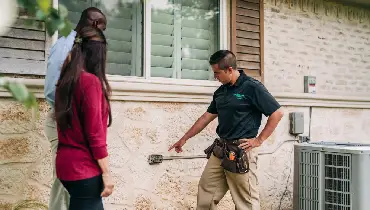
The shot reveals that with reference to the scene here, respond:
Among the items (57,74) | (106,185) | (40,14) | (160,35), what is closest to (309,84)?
(160,35)

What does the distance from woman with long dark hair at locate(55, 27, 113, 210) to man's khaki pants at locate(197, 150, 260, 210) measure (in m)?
1.80

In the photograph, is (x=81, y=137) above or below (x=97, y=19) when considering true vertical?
below

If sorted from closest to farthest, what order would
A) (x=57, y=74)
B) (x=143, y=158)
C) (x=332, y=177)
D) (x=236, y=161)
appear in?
(x=57, y=74) → (x=236, y=161) → (x=332, y=177) → (x=143, y=158)

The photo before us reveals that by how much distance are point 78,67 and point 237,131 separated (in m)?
1.97

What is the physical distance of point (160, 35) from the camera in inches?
210

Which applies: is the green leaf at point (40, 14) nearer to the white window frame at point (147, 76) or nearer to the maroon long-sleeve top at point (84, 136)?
the maroon long-sleeve top at point (84, 136)

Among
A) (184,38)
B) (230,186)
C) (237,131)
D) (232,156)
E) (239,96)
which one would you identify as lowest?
(230,186)

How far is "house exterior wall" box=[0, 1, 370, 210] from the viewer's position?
4.32m

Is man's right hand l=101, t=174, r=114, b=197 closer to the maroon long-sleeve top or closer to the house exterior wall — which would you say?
the maroon long-sleeve top

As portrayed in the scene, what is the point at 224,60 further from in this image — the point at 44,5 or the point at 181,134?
the point at 44,5

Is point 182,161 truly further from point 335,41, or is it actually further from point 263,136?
point 335,41

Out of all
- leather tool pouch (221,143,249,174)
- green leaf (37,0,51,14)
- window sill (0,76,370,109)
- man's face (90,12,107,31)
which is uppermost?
man's face (90,12,107,31)

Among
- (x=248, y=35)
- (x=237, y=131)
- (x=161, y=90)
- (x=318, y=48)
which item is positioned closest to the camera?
(x=237, y=131)

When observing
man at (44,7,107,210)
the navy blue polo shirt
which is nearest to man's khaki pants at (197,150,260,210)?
the navy blue polo shirt
